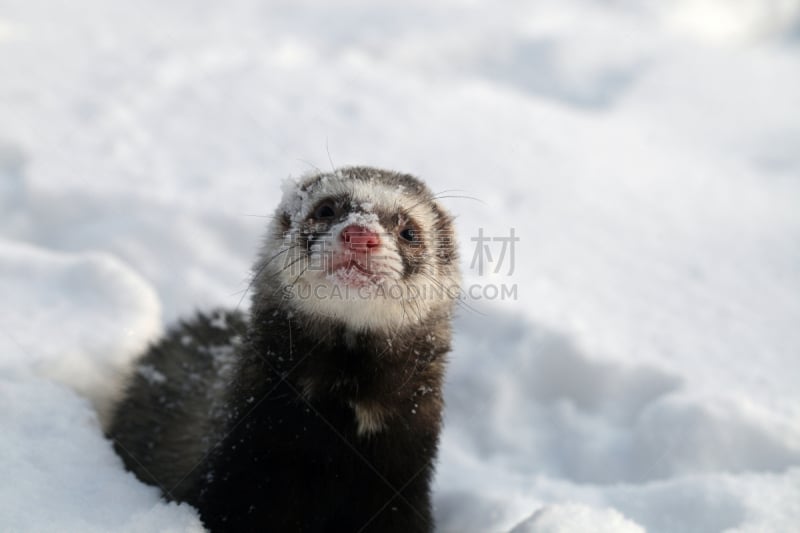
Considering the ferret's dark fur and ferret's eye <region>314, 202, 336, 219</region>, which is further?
ferret's eye <region>314, 202, 336, 219</region>

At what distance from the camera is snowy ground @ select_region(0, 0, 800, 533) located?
251cm

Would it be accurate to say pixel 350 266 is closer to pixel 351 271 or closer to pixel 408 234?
pixel 351 271

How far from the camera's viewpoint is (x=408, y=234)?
2258mm

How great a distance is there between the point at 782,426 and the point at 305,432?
1.98m

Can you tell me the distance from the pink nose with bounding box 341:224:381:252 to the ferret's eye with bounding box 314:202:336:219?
27 centimetres

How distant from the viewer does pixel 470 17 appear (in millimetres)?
7441

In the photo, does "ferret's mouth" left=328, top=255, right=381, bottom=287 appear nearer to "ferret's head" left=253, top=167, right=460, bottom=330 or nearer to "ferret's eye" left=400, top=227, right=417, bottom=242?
"ferret's head" left=253, top=167, right=460, bottom=330

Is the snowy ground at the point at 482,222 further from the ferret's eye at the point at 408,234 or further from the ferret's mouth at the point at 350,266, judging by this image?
the ferret's eye at the point at 408,234

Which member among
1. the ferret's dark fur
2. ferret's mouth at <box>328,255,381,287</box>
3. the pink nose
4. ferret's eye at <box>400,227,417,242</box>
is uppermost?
ferret's eye at <box>400,227,417,242</box>

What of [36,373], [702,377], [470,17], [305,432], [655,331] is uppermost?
[470,17]

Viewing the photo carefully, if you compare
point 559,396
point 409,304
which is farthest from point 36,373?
point 559,396

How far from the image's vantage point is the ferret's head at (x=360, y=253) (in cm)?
190

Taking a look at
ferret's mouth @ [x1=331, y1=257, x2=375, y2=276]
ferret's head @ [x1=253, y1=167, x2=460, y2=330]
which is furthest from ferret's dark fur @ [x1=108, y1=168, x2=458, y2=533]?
ferret's mouth @ [x1=331, y1=257, x2=375, y2=276]

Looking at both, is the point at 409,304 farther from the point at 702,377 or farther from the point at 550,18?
the point at 550,18
